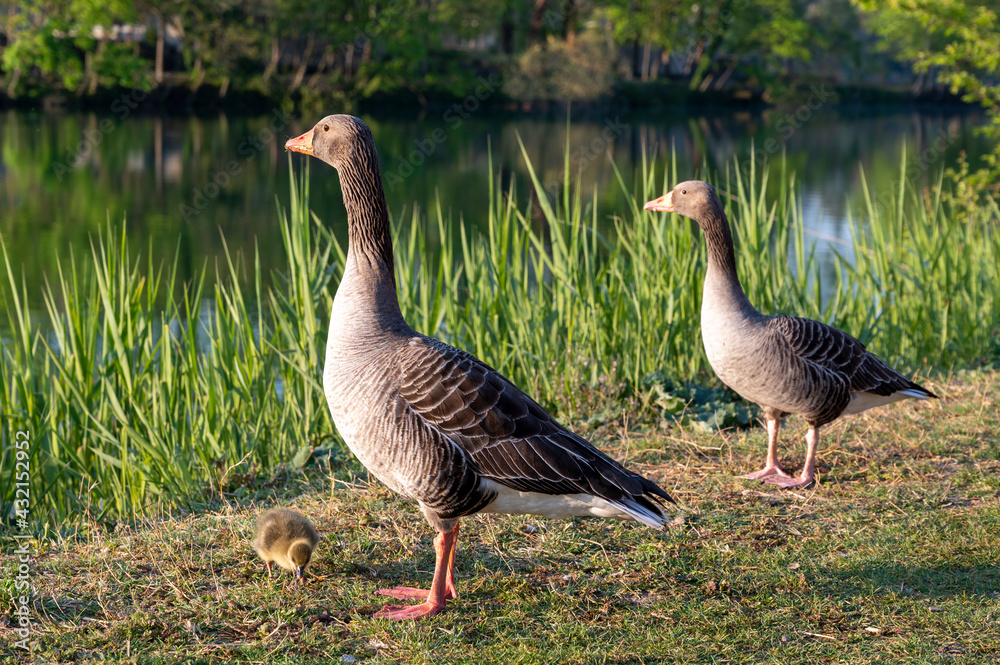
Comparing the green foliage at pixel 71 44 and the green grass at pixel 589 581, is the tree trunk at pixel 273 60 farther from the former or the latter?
the green grass at pixel 589 581

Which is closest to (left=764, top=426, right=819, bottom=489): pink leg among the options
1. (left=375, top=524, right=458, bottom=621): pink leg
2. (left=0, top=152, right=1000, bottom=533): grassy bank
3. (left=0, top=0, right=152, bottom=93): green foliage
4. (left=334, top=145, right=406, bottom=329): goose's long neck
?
(left=0, top=152, right=1000, bottom=533): grassy bank

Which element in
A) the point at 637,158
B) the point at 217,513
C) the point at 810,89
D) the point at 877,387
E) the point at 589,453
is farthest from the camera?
the point at 810,89

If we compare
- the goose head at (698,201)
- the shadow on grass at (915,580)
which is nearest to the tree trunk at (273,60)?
the goose head at (698,201)

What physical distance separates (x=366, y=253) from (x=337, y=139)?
0.55m

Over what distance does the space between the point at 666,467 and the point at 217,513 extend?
270 centimetres

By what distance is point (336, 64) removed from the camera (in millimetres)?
53500

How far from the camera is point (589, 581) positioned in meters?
4.12

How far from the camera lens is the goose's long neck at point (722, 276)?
5.28 metres

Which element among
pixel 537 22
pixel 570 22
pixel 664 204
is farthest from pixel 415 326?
pixel 537 22

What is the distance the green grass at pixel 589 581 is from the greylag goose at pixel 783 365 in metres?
0.39

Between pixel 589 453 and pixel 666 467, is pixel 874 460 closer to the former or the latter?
pixel 666 467

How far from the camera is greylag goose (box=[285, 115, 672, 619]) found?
363 centimetres

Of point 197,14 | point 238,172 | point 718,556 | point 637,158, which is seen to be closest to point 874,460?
point 718,556

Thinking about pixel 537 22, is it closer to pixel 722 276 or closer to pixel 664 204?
pixel 664 204
